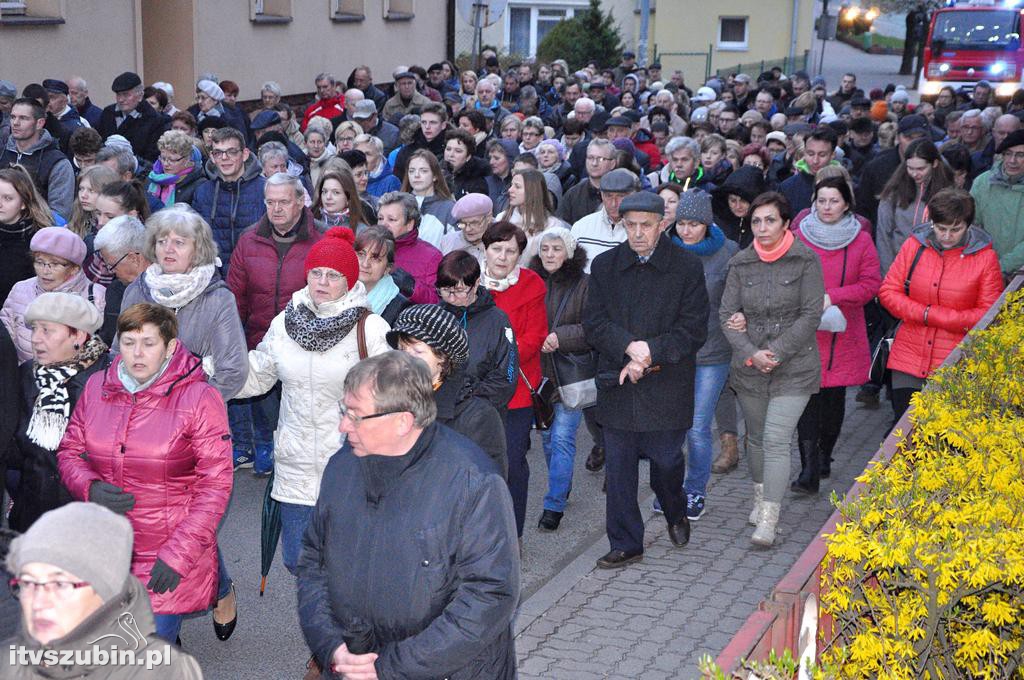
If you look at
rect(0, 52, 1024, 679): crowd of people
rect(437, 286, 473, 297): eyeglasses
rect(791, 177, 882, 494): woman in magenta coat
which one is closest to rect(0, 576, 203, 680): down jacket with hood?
rect(0, 52, 1024, 679): crowd of people

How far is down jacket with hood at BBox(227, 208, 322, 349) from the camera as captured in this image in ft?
26.4

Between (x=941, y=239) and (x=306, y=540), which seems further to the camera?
(x=941, y=239)

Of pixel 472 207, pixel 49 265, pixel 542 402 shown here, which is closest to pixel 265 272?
pixel 472 207

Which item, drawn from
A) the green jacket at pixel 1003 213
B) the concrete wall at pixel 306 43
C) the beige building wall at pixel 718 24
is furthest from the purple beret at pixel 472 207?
the beige building wall at pixel 718 24

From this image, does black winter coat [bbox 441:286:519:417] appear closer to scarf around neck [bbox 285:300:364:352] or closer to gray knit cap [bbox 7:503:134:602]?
scarf around neck [bbox 285:300:364:352]

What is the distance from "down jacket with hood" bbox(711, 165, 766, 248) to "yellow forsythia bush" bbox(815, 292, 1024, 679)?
4.79 meters

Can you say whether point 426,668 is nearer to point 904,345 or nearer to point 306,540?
point 306,540

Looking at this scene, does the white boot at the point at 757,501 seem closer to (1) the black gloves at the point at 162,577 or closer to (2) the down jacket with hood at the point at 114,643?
(1) the black gloves at the point at 162,577

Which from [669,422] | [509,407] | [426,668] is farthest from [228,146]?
[426,668]

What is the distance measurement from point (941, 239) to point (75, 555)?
6291mm

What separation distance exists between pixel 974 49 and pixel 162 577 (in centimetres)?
3418

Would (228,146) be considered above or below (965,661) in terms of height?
above

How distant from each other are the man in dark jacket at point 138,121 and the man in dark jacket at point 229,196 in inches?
138

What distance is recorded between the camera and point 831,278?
334 inches
